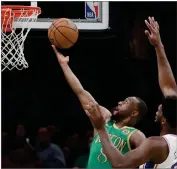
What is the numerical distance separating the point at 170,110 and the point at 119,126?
1370 millimetres

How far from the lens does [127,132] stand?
4352mm

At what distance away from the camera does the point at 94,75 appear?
793 centimetres

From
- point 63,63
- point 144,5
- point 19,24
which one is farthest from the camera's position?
point 144,5

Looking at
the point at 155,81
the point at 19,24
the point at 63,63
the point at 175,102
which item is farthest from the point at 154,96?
the point at 175,102

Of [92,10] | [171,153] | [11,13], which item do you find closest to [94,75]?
[92,10]

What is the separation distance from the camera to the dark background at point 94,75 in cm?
756

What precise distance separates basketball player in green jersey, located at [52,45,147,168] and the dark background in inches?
121

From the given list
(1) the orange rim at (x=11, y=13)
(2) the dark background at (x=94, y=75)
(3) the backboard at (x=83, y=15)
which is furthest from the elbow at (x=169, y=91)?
(2) the dark background at (x=94, y=75)

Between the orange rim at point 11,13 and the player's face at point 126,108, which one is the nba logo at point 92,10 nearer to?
the orange rim at point 11,13

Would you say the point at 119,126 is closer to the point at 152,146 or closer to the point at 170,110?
the point at 170,110

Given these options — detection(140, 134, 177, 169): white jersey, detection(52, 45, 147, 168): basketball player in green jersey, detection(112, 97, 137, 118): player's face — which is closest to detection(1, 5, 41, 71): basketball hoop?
detection(52, 45, 147, 168): basketball player in green jersey

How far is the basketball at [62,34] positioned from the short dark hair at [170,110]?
1597 mm

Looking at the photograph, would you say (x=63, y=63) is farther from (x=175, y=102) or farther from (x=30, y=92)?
(x=30, y=92)

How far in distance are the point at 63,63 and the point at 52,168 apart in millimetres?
2756
